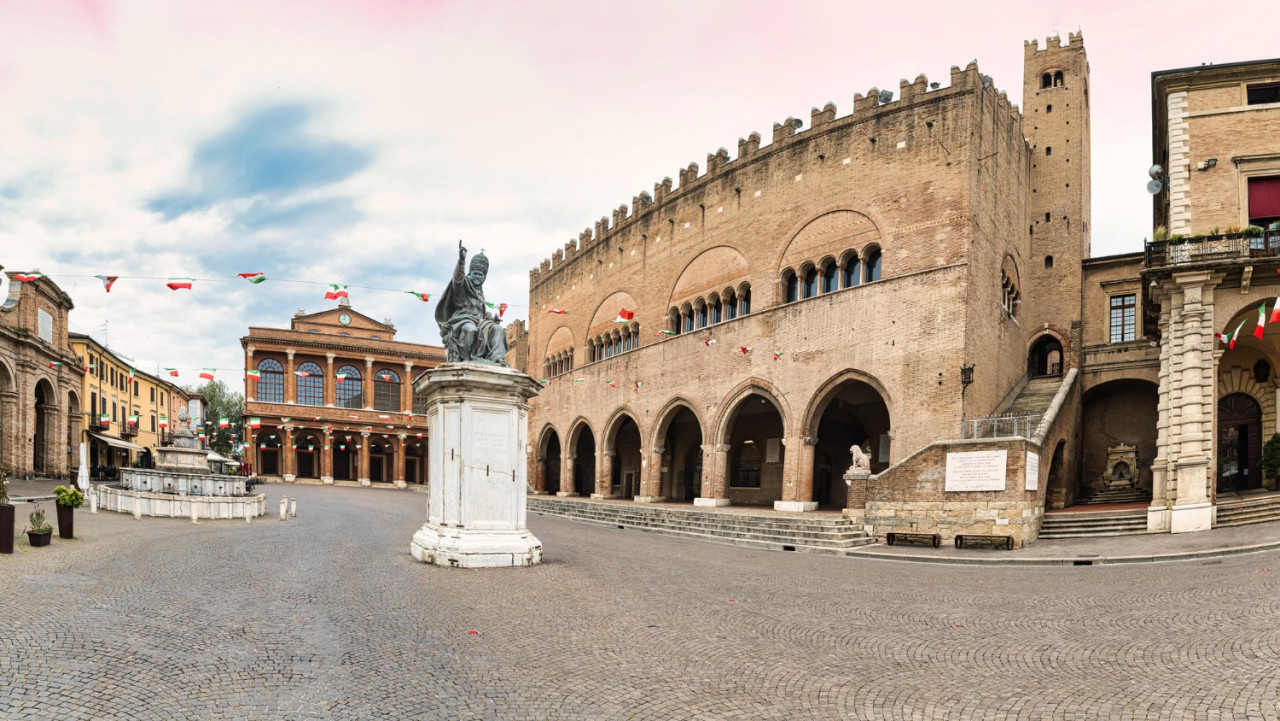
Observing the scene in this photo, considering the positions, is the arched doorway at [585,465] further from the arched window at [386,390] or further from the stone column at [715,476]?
the arched window at [386,390]

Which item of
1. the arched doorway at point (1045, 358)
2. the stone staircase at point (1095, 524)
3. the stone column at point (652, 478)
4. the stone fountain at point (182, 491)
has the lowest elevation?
the stone column at point (652, 478)

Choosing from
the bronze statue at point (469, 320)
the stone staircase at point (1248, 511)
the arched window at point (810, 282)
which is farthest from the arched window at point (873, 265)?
the bronze statue at point (469, 320)

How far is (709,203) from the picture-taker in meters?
28.8

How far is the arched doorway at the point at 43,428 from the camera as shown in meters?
34.8

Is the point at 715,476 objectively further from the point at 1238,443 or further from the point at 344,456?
the point at 344,456

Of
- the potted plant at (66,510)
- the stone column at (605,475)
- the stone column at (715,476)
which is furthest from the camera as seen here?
the stone column at (605,475)

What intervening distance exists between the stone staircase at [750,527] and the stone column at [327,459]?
105ft

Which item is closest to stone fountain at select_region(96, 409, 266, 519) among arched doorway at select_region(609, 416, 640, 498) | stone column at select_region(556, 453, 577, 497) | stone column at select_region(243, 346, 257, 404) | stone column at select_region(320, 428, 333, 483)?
stone column at select_region(556, 453, 577, 497)

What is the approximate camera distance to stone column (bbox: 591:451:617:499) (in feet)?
111

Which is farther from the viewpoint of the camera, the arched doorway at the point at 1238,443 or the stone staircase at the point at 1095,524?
the arched doorway at the point at 1238,443

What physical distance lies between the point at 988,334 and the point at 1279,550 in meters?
10.9

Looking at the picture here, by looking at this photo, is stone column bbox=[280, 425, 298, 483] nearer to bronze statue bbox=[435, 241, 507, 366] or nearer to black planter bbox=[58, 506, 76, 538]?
black planter bbox=[58, 506, 76, 538]

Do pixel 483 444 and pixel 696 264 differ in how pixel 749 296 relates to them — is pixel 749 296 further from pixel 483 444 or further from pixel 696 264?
pixel 483 444

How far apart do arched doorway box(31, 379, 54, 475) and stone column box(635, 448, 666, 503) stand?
2935 cm
